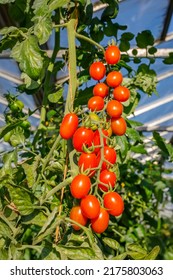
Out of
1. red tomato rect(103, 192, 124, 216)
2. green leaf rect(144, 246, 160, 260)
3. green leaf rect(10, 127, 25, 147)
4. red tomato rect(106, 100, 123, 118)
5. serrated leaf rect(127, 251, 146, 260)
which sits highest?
red tomato rect(106, 100, 123, 118)

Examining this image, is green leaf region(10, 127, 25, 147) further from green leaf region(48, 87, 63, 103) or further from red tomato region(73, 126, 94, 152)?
red tomato region(73, 126, 94, 152)

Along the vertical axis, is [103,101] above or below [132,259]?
above

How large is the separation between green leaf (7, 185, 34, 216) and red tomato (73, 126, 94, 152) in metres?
0.13

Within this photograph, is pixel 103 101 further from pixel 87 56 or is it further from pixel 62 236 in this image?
pixel 87 56

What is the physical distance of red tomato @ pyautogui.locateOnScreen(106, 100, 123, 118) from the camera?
0.87 metres

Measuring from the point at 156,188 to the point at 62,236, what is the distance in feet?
5.21

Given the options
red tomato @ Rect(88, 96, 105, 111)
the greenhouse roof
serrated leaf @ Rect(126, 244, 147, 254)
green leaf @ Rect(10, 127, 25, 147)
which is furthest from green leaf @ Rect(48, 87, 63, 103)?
the greenhouse roof

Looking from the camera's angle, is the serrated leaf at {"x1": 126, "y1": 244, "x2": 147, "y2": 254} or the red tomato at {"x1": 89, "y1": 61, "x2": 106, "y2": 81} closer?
the serrated leaf at {"x1": 126, "y1": 244, "x2": 147, "y2": 254}

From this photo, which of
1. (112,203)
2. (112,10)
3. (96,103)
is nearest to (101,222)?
(112,203)

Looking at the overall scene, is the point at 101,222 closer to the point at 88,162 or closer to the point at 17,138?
the point at 88,162

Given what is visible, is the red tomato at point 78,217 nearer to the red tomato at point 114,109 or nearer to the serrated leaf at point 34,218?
the serrated leaf at point 34,218

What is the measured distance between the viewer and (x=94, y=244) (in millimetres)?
769

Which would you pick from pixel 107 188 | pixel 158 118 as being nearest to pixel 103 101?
pixel 107 188

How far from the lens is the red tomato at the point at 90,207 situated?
74 centimetres
